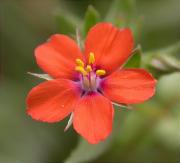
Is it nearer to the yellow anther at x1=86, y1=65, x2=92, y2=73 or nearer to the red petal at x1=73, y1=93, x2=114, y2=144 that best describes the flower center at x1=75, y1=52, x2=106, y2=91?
the yellow anther at x1=86, y1=65, x2=92, y2=73

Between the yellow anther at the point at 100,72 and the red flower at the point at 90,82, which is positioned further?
the yellow anther at the point at 100,72

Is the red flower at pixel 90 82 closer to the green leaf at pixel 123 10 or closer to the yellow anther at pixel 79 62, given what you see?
the yellow anther at pixel 79 62

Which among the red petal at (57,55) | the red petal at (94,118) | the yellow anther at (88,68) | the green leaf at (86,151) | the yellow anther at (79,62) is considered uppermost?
the red petal at (57,55)

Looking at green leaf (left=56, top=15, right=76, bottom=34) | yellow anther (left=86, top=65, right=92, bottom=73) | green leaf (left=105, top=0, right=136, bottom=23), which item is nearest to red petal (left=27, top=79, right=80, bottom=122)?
yellow anther (left=86, top=65, right=92, bottom=73)

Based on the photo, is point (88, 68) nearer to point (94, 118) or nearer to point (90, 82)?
point (90, 82)

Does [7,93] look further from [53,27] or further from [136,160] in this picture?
[136,160]

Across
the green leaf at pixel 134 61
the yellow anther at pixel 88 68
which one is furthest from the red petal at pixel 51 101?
the green leaf at pixel 134 61
